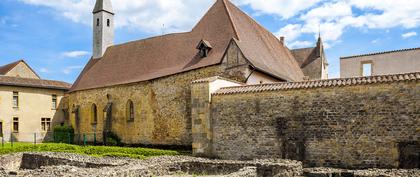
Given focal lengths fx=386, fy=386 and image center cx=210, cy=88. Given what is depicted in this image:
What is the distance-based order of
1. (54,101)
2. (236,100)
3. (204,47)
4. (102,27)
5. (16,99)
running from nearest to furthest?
(236,100), (204,47), (16,99), (102,27), (54,101)

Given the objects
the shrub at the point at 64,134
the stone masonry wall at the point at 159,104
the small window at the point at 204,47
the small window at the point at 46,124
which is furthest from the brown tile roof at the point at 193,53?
the small window at the point at 46,124

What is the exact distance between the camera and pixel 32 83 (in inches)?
1416

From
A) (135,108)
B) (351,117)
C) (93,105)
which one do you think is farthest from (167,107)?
(351,117)

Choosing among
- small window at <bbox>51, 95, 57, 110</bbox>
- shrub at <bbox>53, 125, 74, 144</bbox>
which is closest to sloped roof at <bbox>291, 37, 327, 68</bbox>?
shrub at <bbox>53, 125, 74, 144</bbox>

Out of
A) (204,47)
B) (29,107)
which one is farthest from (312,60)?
(29,107)

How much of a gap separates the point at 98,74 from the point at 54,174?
22234 millimetres

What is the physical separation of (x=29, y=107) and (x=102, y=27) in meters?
9.97

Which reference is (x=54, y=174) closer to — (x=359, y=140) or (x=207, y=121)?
(x=207, y=121)

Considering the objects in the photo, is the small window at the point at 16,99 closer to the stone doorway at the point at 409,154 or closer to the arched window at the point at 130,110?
the arched window at the point at 130,110

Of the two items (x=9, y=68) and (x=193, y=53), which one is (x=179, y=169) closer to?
(x=193, y=53)

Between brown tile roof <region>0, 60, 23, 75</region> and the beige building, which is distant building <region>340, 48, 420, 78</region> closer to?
the beige building

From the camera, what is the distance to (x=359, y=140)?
1566cm

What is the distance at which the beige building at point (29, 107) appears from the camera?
3359 cm

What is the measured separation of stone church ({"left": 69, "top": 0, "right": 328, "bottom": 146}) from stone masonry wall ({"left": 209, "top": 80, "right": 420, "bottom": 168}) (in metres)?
3.75
